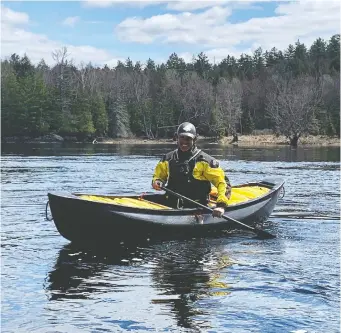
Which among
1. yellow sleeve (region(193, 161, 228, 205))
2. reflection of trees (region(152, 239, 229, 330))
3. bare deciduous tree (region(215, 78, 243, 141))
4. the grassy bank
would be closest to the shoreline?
the grassy bank

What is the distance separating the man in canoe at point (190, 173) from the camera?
10.8 meters

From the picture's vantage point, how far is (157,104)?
88.2 m

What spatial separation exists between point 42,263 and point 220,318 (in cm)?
366

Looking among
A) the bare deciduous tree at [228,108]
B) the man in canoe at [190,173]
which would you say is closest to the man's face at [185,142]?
the man in canoe at [190,173]

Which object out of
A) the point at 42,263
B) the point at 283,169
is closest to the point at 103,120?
the point at 283,169

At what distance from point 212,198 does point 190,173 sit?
168cm

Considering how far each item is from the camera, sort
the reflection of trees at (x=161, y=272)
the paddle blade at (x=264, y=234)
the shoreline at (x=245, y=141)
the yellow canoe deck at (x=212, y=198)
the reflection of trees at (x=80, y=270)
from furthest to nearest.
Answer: the shoreline at (x=245, y=141) → the paddle blade at (x=264, y=234) → the yellow canoe deck at (x=212, y=198) → the reflection of trees at (x=80, y=270) → the reflection of trees at (x=161, y=272)

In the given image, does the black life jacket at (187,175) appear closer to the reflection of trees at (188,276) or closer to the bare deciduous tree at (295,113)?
the reflection of trees at (188,276)

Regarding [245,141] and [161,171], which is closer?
[161,171]

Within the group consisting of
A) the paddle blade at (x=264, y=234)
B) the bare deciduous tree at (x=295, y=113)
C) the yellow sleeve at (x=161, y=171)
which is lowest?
the paddle blade at (x=264, y=234)

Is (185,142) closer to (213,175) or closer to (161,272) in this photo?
(213,175)

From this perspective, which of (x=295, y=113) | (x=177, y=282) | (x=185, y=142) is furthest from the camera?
(x=295, y=113)

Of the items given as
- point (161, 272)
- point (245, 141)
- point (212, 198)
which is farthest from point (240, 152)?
point (161, 272)

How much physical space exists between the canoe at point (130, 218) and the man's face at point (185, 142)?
1114 mm
